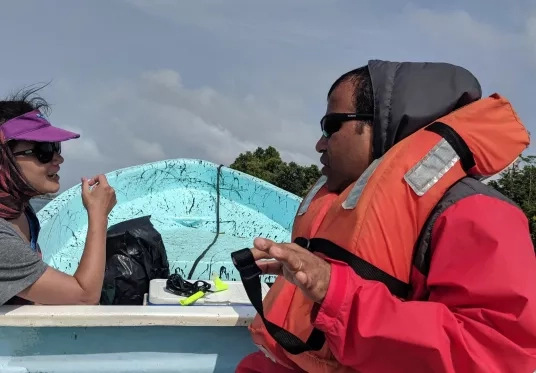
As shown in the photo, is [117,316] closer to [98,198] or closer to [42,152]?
[98,198]

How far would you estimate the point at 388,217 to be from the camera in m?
1.38

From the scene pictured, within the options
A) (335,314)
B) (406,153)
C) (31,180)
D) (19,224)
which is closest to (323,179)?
(406,153)

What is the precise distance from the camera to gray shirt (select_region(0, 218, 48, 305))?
1741 millimetres

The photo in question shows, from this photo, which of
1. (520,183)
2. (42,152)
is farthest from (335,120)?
(520,183)

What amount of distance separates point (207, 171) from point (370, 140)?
15.9 ft

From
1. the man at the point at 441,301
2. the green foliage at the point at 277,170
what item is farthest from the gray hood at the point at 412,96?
the green foliage at the point at 277,170

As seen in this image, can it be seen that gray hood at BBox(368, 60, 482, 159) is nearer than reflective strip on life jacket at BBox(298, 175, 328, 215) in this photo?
Yes

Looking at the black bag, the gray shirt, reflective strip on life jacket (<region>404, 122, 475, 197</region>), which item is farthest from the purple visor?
reflective strip on life jacket (<region>404, 122, 475, 197</region>)

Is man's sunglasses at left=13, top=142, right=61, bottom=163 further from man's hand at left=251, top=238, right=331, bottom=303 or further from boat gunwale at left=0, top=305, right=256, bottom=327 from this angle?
man's hand at left=251, top=238, right=331, bottom=303

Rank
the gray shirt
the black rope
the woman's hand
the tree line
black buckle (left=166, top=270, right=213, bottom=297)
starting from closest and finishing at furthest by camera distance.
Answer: the gray shirt, the woman's hand, black buckle (left=166, top=270, right=213, bottom=297), the black rope, the tree line

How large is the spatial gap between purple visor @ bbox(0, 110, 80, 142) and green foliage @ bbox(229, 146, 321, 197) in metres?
7.77

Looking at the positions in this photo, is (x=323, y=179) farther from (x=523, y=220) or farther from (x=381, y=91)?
(x=523, y=220)

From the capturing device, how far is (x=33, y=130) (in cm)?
209

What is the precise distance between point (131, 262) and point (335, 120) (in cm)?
181
